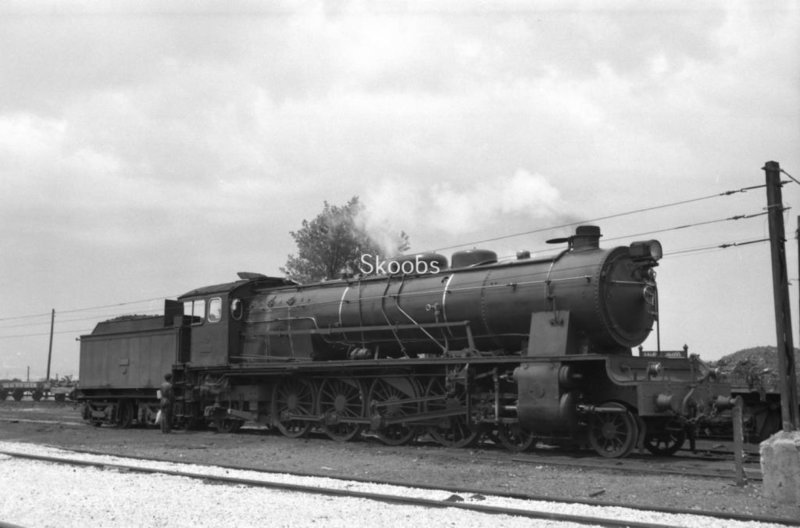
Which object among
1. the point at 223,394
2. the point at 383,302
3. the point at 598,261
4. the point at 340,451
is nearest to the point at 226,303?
the point at 223,394

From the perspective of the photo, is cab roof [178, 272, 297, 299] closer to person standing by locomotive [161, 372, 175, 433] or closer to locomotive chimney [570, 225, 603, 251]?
person standing by locomotive [161, 372, 175, 433]

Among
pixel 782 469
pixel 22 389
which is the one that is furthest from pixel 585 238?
pixel 22 389

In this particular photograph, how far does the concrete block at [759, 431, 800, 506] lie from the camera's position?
8.38 metres

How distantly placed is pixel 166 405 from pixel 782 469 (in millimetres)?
15152

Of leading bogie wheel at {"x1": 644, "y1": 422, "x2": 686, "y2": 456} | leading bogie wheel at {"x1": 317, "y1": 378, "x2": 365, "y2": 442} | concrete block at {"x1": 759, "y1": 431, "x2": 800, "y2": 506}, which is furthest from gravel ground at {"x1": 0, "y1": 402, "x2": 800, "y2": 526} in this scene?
leading bogie wheel at {"x1": 644, "y1": 422, "x2": 686, "y2": 456}

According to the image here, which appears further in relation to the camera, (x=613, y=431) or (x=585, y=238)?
(x=585, y=238)

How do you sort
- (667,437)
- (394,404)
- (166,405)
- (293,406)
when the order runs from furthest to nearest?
(166,405)
(293,406)
(394,404)
(667,437)

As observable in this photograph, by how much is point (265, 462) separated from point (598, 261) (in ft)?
21.8

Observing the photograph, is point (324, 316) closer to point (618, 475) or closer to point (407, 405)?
point (407, 405)

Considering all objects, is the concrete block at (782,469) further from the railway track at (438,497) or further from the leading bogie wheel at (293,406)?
the leading bogie wheel at (293,406)

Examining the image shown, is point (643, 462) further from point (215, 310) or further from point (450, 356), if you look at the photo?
point (215, 310)

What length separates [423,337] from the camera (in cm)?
1582

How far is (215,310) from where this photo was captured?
64.3 feet

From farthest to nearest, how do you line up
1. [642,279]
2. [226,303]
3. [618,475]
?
[226,303], [642,279], [618,475]
